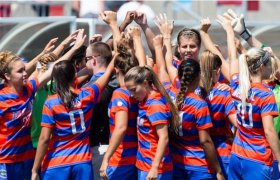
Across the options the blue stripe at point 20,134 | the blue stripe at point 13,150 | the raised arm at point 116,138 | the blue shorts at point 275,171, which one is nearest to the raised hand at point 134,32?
the raised arm at point 116,138

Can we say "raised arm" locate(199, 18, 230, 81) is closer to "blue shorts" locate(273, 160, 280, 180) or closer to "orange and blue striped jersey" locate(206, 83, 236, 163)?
"orange and blue striped jersey" locate(206, 83, 236, 163)

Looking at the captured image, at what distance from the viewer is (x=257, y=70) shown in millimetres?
6891

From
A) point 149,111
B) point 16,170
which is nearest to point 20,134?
point 16,170

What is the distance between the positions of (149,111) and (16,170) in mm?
1456

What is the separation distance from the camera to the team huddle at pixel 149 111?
22.6 feet

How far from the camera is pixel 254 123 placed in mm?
6875

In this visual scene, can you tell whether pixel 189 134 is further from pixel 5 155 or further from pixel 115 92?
pixel 5 155

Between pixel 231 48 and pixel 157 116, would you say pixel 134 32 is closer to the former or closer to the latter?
pixel 231 48

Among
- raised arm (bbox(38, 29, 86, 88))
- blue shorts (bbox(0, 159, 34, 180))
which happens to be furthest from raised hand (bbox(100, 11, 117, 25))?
blue shorts (bbox(0, 159, 34, 180))

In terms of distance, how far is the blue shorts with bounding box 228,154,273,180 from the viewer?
695cm

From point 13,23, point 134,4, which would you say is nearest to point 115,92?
point 13,23

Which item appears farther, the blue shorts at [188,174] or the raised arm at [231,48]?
the raised arm at [231,48]

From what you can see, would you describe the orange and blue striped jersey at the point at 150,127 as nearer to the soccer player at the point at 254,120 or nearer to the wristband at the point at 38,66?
the soccer player at the point at 254,120

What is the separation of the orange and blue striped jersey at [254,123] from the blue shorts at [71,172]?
1.27 metres
